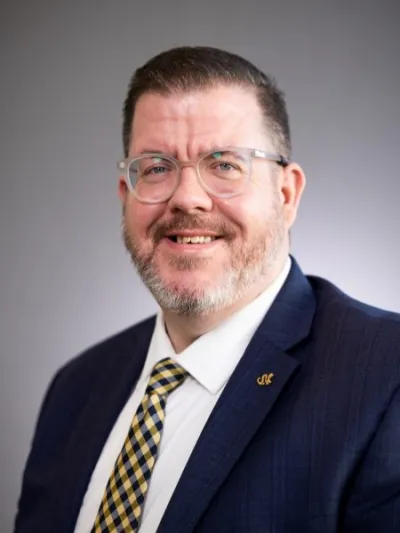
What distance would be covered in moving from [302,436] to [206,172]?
64cm

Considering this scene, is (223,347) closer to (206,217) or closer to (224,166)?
(206,217)

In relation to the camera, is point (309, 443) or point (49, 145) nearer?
point (309, 443)

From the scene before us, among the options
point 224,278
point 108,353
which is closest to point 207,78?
point 224,278

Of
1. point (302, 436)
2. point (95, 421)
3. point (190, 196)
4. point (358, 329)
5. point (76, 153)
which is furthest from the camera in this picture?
point (76, 153)

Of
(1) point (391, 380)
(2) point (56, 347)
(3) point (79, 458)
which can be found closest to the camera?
(1) point (391, 380)

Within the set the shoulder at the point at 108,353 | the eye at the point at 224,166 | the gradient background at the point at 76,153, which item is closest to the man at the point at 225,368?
the eye at the point at 224,166

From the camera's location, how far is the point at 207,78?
1583 millimetres

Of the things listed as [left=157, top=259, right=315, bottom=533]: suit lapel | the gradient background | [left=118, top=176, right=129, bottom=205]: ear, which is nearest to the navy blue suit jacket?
[left=157, top=259, right=315, bottom=533]: suit lapel

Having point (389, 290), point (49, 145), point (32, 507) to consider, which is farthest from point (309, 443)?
point (49, 145)

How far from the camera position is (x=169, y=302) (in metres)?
1.57

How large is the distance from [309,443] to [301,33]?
1.84 m

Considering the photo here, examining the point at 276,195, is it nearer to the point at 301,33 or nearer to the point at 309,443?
the point at 309,443

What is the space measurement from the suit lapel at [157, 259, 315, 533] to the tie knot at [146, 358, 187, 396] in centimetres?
20

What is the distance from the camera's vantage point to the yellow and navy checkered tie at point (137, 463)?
1444mm
